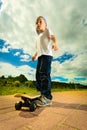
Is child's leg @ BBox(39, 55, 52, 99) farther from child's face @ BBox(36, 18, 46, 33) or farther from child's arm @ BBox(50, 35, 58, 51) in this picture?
child's face @ BBox(36, 18, 46, 33)

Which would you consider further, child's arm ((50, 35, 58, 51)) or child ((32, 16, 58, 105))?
child's arm ((50, 35, 58, 51))

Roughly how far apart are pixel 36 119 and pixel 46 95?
1000 millimetres

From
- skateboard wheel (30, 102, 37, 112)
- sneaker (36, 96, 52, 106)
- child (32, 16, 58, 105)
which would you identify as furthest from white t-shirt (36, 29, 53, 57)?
skateboard wheel (30, 102, 37, 112)

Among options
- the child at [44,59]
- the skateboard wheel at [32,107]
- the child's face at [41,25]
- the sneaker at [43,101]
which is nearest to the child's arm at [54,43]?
the child at [44,59]

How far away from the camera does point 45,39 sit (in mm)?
3146

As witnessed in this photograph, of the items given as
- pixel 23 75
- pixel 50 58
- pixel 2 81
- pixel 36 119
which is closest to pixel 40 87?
pixel 50 58

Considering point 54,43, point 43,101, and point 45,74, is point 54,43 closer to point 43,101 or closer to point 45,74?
point 45,74

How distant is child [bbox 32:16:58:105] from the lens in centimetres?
295

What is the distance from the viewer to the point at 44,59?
3.00 metres

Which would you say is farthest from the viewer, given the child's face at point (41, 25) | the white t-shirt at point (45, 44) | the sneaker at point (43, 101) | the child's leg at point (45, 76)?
the child's face at point (41, 25)

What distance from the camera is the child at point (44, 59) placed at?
2949 mm

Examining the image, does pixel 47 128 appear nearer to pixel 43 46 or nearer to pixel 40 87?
pixel 40 87

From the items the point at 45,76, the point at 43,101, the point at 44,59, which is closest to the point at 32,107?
the point at 43,101

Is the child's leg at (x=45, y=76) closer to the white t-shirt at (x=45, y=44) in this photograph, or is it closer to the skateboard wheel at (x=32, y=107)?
the white t-shirt at (x=45, y=44)
